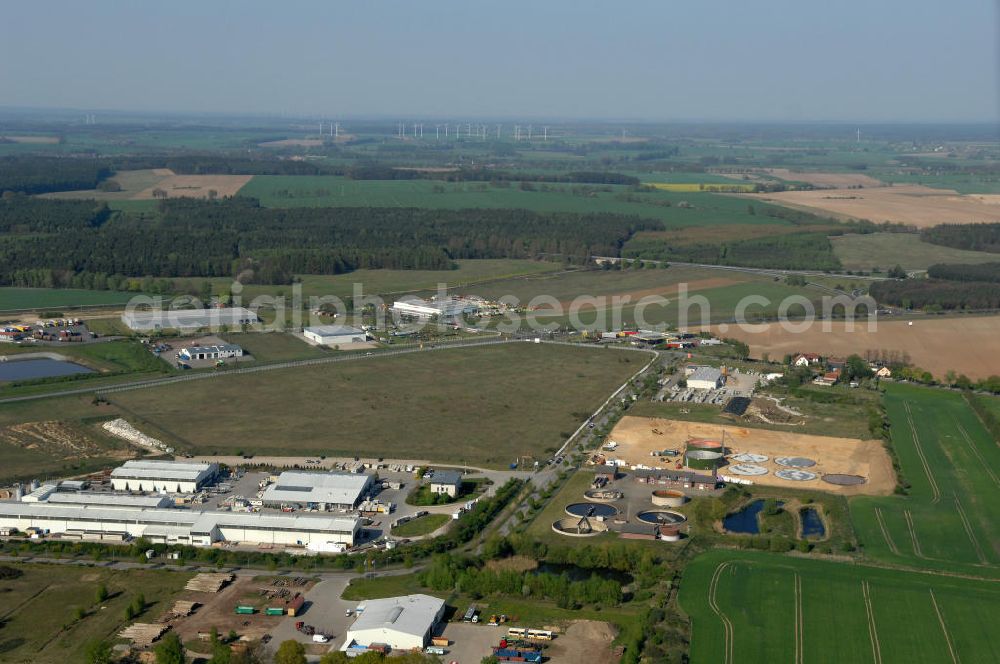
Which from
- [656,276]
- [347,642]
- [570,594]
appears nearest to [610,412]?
[570,594]

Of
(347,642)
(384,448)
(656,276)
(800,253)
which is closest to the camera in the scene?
(347,642)

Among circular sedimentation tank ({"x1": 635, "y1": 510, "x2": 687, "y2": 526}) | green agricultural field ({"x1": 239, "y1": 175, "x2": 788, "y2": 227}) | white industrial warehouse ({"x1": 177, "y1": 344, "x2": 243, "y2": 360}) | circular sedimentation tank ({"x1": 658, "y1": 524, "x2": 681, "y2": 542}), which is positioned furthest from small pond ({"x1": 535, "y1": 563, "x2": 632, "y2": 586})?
green agricultural field ({"x1": 239, "y1": 175, "x2": 788, "y2": 227})

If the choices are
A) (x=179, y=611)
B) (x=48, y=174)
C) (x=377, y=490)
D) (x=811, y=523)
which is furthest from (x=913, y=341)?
(x=48, y=174)

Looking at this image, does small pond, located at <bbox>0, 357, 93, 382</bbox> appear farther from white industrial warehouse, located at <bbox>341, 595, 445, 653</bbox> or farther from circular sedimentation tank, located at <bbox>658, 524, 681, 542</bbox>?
circular sedimentation tank, located at <bbox>658, 524, 681, 542</bbox>

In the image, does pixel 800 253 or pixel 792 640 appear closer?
pixel 792 640

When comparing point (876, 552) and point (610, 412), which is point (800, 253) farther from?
point (876, 552)

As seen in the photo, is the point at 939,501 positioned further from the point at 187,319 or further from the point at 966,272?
the point at 966,272

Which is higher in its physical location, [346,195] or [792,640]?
[346,195]
